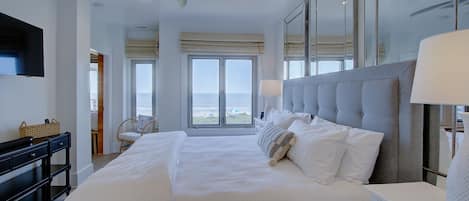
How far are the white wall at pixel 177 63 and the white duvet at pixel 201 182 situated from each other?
9.49 ft

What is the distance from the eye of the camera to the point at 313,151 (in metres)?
1.90

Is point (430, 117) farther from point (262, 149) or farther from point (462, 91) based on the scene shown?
point (262, 149)

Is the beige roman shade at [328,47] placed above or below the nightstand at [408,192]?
above

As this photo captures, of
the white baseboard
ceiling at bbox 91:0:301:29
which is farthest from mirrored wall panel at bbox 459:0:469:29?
the white baseboard

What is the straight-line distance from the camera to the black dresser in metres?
2.27

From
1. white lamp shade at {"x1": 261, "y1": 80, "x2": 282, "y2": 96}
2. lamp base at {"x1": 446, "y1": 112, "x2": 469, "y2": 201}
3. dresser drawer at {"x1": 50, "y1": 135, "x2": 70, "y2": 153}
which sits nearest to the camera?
lamp base at {"x1": 446, "y1": 112, "x2": 469, "y2": 201}

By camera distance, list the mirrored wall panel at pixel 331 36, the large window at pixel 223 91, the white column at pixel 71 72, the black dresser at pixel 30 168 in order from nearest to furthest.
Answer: the black dresser at pixel 30 168 → the mirrored wall panel at pixel 331 36 → the white column at pixel 71 72 → the large window at pixel 223 91

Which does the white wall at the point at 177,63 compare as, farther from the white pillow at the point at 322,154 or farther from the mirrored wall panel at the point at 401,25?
the white pillow at the point at 322,154

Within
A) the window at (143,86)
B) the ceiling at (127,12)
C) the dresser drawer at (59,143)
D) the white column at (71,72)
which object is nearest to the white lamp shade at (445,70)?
the dresser drawer at (59,143)

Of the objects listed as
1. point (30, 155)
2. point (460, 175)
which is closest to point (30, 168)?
point (30, 155)

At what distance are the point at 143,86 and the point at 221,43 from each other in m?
2.05

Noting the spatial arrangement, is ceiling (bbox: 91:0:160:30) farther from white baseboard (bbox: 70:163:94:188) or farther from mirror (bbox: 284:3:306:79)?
white baseboard (bbox: 70:163:94:188)

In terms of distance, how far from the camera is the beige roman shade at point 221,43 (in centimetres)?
520

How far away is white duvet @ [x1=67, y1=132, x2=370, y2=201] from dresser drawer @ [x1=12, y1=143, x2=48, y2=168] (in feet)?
2.98
